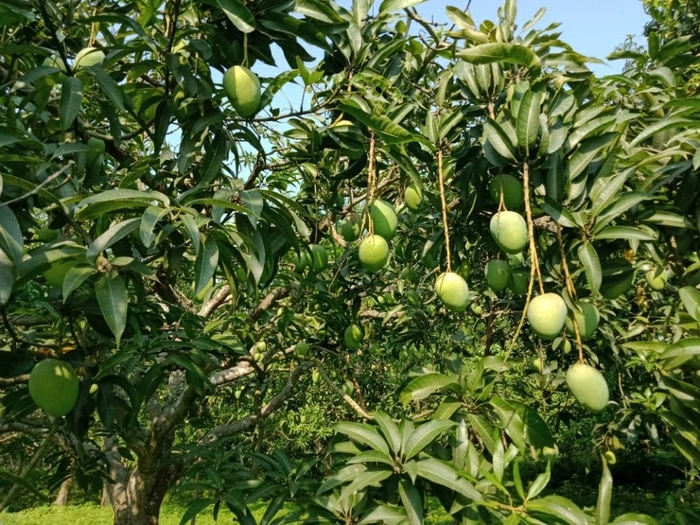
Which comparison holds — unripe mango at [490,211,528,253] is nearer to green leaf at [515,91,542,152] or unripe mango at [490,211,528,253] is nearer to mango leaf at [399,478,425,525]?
green leaf at [515,91,542,152]

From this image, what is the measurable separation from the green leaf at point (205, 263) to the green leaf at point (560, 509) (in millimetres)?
768

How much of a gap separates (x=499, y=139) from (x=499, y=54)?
0.56 feet

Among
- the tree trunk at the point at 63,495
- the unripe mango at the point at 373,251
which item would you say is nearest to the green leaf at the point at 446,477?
the unripe mango at the point at 373,251

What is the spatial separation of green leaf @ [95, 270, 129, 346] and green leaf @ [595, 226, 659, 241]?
891 millimetres

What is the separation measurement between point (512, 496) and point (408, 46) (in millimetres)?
1094

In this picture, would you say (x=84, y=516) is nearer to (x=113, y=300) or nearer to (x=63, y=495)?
(x=63, y=495)

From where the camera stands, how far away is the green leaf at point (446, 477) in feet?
3.60

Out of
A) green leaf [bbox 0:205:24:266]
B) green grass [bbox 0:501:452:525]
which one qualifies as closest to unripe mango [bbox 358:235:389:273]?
green leaf [bbox 0:205:24:266]

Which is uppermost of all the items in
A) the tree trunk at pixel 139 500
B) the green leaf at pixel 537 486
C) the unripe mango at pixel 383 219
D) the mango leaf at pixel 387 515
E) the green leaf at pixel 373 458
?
the unripe mango at pixel 383 219

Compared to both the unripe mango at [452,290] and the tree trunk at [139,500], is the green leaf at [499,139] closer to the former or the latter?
the unripe mango at [452,290]

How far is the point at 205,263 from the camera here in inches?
35.6

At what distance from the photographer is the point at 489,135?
1092 mm

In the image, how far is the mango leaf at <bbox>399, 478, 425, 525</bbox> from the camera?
1.12 m

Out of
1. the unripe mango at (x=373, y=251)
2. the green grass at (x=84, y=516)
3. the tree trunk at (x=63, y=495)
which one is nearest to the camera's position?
the unripe mango at (x=373, y=251)
